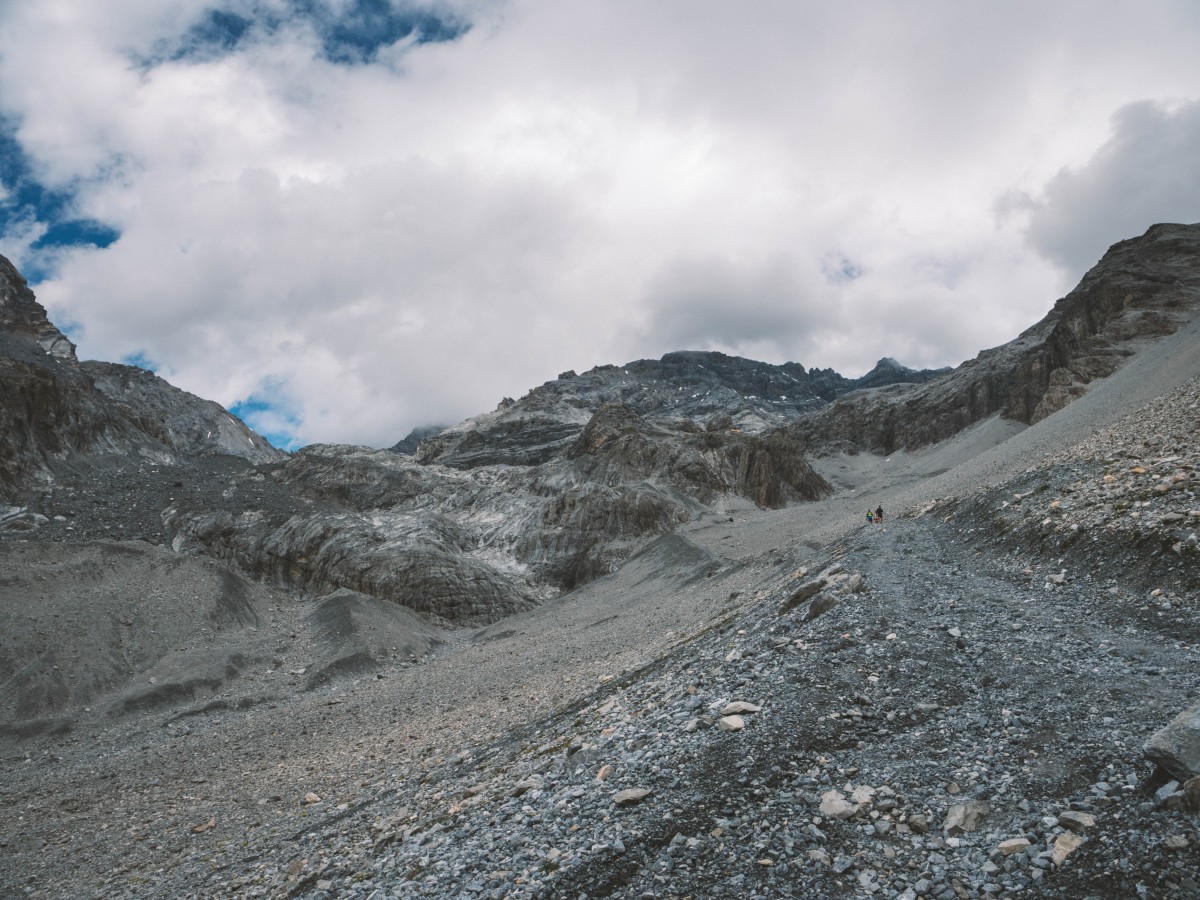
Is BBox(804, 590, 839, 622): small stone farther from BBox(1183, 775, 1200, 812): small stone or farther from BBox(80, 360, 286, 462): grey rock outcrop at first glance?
BBox(80, 360, 286, 462): grey rock outcrop

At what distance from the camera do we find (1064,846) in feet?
22.4

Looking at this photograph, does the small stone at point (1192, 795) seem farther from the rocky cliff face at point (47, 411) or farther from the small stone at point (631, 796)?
the rocky cliff face at point (47, 411)

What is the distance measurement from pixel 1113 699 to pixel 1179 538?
25.8 feet

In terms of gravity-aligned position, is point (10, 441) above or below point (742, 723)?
above

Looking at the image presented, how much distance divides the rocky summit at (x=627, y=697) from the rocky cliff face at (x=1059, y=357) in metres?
20.6

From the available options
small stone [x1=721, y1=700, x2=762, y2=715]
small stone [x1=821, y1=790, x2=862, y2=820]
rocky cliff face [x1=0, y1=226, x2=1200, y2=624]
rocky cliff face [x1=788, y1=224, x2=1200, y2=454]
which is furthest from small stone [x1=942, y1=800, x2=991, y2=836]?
rocky cliff face [x1=788, y1=224, x2=1200, y2=454]

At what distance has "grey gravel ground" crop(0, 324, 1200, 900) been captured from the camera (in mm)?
7586

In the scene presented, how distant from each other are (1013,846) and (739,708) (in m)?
4.75

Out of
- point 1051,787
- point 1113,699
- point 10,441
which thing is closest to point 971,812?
point 1051,787

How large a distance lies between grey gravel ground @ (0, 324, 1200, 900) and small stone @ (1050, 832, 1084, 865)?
3 centimetres

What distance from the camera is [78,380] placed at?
3398 inches

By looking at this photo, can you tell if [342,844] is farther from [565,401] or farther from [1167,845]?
[565,401]

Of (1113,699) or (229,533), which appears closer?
(1113,699)

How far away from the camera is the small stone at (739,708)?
11.2 m
